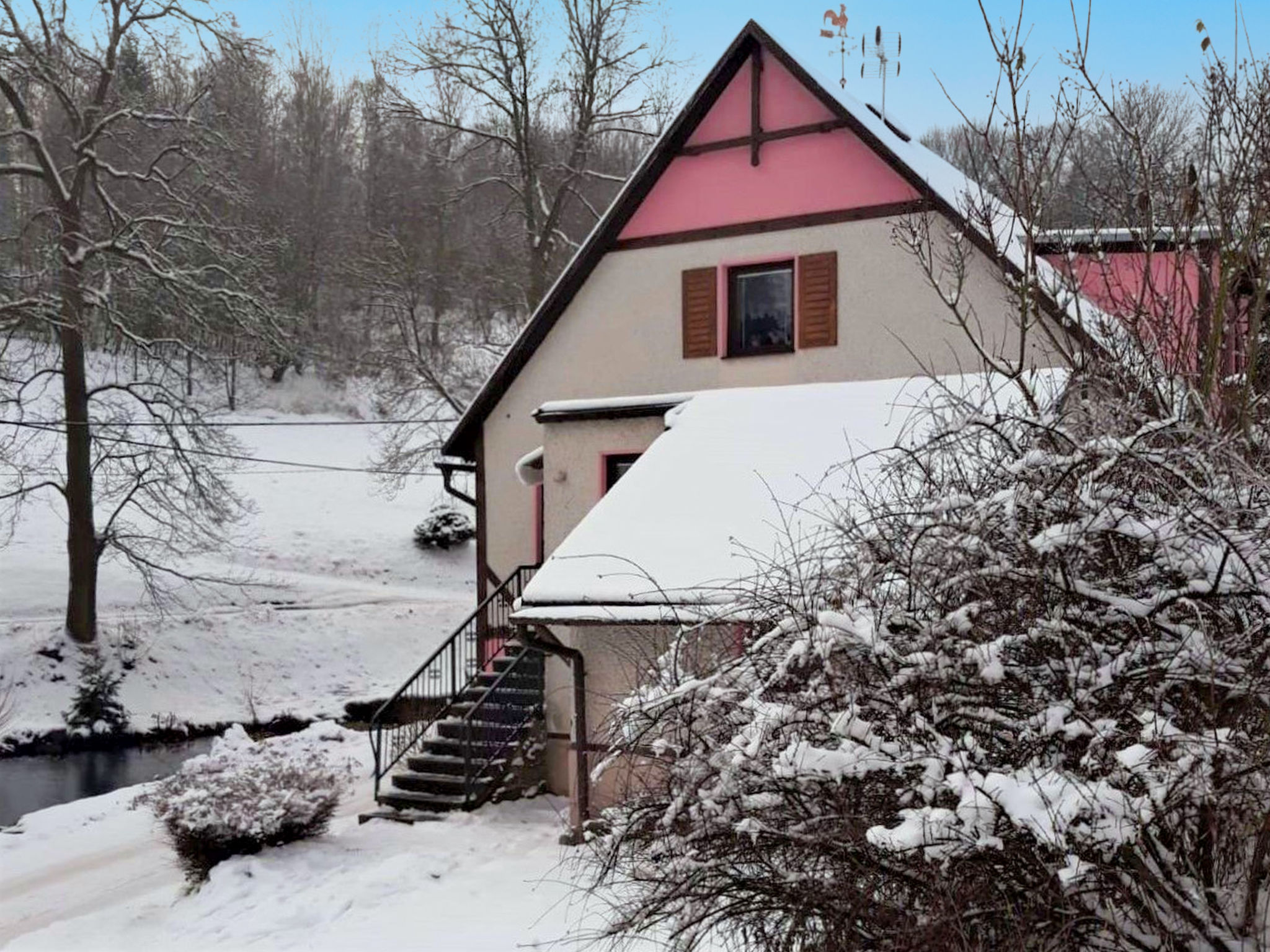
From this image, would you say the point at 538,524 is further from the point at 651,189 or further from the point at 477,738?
the point at 651,189

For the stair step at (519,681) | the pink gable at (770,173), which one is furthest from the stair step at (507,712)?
the pink gable at (770,173)

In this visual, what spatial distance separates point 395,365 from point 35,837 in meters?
14.1

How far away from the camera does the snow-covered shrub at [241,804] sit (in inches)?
453

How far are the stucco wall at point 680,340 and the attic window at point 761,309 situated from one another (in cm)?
16

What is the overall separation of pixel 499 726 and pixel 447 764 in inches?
26.8

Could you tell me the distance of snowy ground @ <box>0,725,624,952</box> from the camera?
366 inches

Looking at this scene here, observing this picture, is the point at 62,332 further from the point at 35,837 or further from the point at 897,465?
the point at 897,465

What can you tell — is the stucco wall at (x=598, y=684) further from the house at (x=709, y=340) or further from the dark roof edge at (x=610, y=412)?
the dark roof edge at (x=610, y=412)

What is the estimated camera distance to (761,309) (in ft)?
47.4

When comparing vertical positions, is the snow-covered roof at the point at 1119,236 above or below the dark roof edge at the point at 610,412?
above

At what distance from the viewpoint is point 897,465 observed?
4746 millimetres

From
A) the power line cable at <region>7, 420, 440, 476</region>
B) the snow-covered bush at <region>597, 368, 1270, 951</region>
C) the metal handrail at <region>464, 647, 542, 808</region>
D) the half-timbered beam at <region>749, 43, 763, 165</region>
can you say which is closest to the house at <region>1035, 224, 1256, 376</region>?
the snow-covered bush at <region>597, 368, 1270, 951</region>

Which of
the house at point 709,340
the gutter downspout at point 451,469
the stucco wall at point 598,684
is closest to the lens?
the stucco wall at point 598,684

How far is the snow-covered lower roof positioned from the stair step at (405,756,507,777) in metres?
2.91
